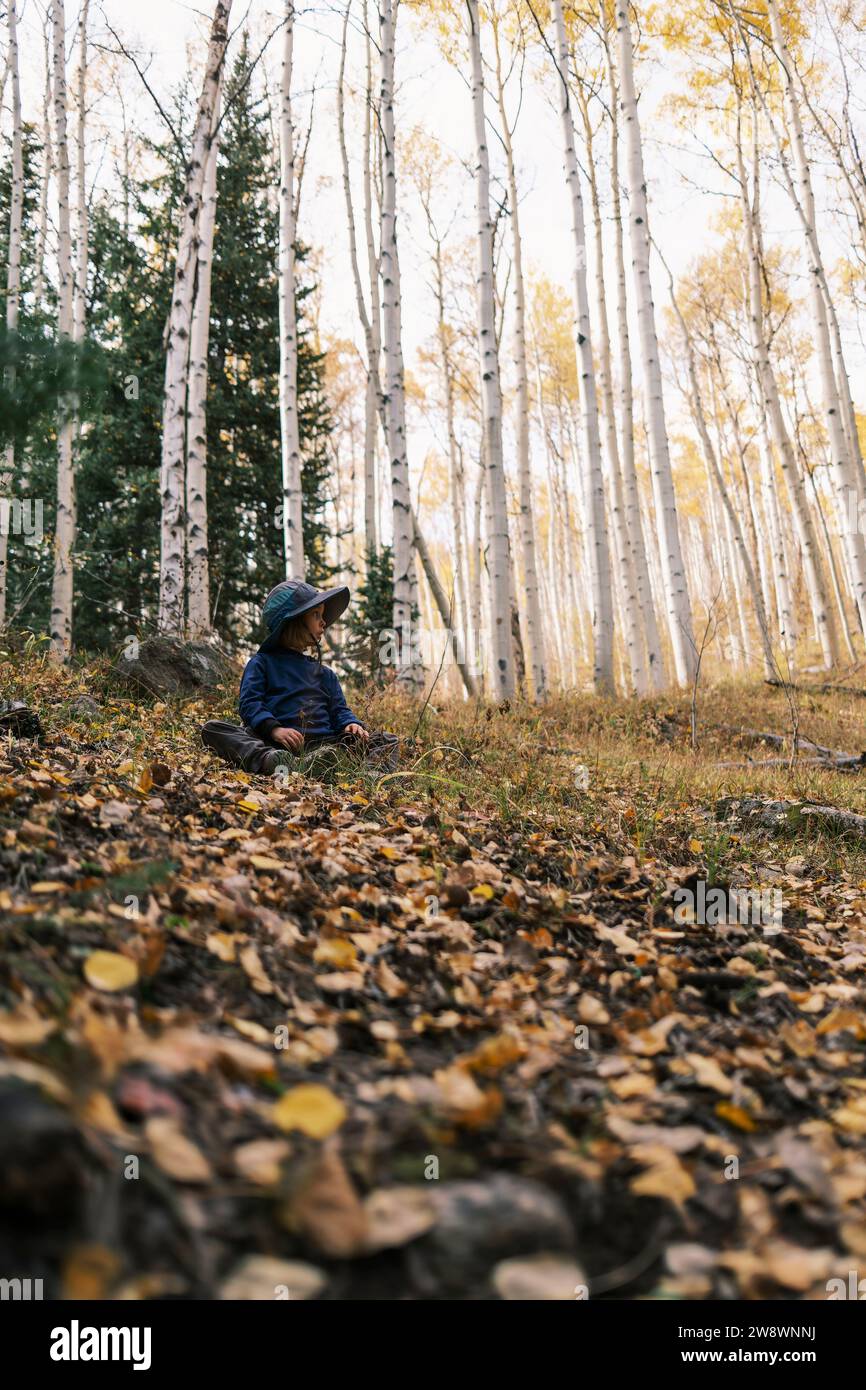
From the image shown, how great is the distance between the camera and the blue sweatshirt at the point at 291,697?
4363 mm

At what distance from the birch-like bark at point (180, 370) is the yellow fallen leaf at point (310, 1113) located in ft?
20.2

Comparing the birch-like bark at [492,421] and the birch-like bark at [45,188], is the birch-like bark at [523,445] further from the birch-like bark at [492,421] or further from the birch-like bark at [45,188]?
the birch-like bark at [45,188]

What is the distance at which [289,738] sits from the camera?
415 centimetres

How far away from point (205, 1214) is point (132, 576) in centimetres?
1016

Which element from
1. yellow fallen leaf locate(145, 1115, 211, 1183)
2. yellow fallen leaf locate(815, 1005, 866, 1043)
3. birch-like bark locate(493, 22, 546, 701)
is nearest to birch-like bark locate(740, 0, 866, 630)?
birch-like bark locate(493, 22, 546, 701)

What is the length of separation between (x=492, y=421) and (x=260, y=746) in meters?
5.42

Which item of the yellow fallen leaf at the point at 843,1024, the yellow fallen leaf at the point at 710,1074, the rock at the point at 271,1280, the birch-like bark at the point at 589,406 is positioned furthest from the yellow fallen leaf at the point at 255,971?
the birch-like bark at the point at 589,406

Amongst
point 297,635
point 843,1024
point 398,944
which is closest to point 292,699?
point 297,635

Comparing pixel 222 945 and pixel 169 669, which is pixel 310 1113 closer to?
pixel 222 945

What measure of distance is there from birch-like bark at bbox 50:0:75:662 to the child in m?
4.45

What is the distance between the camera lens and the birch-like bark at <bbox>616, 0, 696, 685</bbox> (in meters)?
8.48
